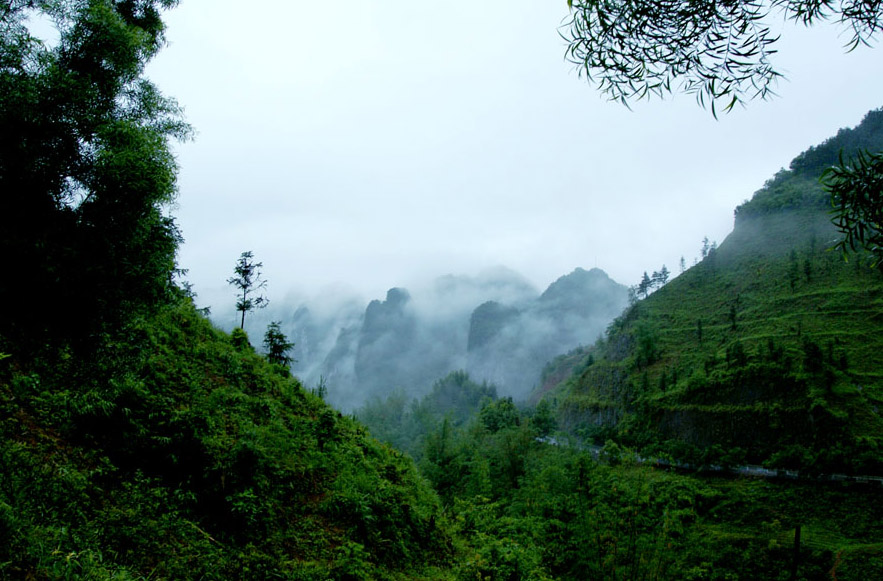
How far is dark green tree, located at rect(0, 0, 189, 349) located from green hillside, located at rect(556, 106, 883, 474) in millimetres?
40209

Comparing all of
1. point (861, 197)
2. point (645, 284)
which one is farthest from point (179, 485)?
point (645, 284)

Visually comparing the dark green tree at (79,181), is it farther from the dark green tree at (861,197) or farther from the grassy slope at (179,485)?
the dark green tree at (861,197)

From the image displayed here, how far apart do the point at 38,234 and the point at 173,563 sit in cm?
478

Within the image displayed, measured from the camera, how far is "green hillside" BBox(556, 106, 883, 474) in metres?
37.8

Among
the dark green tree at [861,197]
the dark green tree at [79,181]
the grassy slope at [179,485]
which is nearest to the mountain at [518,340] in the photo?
the grassy slope at [179,485]

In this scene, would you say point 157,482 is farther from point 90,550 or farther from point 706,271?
point 706,271

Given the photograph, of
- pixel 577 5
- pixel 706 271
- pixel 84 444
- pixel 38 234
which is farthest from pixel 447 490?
pixel 706 271

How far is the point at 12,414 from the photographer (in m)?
5.96

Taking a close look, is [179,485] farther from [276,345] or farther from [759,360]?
[759,360]

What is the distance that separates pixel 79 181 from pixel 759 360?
57334mm

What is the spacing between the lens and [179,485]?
22.7 feet

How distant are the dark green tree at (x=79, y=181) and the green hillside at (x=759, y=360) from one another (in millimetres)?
40209

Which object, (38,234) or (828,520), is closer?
(38,234)

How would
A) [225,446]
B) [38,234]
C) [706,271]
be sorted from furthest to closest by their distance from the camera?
[706,271] → [225,446] → [38,234]
